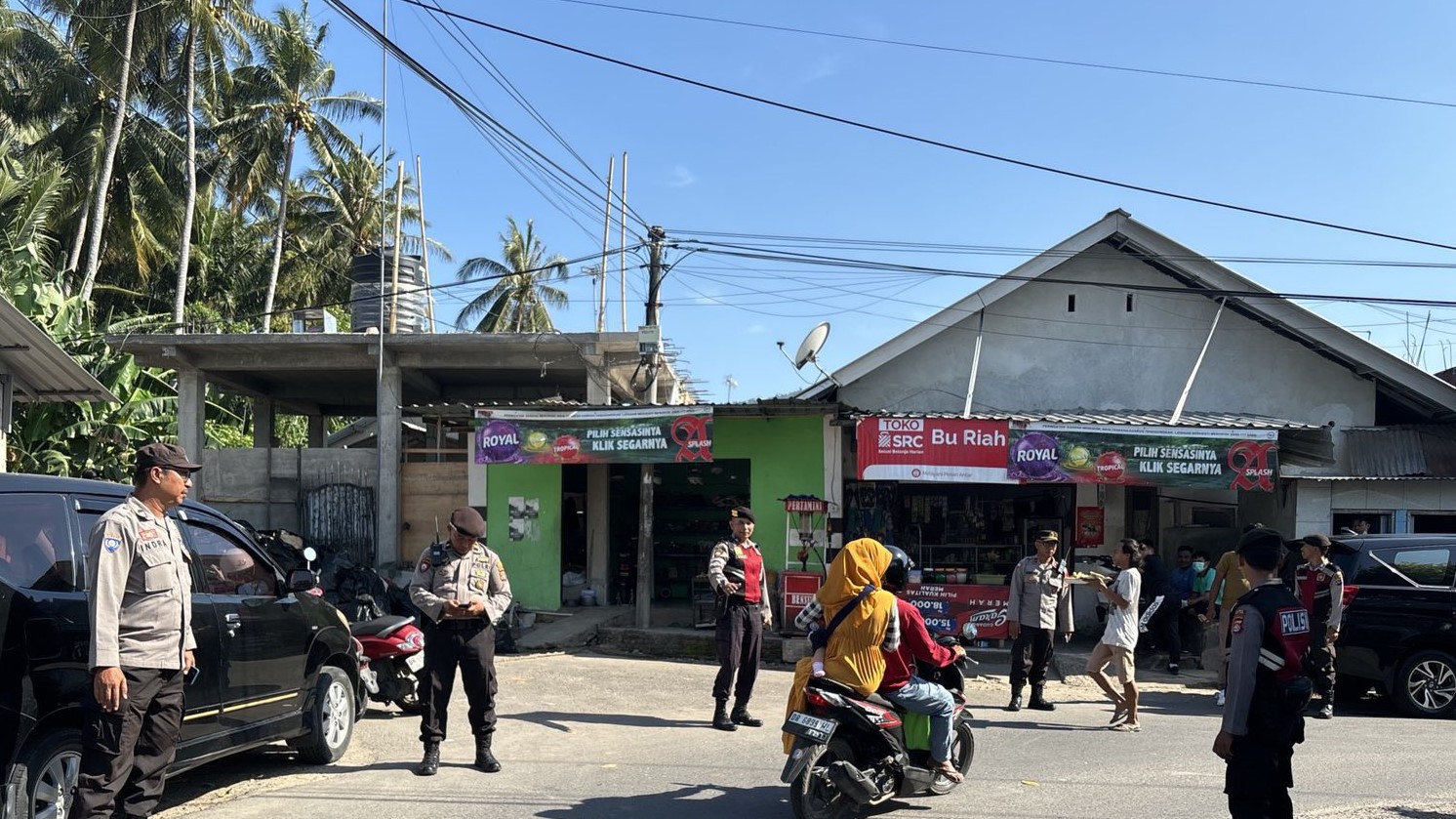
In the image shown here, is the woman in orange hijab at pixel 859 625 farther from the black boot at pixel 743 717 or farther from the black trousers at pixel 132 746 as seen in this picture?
the black trousers at pixel 132 746

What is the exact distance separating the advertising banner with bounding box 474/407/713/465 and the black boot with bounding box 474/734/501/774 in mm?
6762

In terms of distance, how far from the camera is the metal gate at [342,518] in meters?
16.7

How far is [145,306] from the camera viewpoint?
109ft

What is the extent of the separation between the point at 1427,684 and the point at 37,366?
1526 centimetres

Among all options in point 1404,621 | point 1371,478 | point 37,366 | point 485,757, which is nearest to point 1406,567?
point 1404,621

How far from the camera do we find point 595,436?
1409cm

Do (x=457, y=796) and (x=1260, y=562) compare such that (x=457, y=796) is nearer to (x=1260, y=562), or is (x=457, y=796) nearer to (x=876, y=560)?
(x=876, y=560)

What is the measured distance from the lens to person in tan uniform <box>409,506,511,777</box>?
6.99 m

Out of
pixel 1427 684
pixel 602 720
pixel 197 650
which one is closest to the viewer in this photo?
pixel 197 650

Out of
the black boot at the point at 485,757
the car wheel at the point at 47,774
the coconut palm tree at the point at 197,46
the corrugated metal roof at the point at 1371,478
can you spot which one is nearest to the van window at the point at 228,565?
the car wheel at the point at 47,774

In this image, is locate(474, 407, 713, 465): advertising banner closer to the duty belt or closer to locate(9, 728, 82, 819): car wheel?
the duty belt

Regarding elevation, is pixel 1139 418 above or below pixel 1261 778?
above

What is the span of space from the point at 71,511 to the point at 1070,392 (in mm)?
14617

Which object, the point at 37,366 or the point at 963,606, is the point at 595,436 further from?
the point at 37,366
